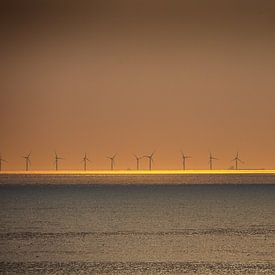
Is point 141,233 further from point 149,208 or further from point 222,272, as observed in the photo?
point 149,208

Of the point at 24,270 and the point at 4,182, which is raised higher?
the point at 4,182

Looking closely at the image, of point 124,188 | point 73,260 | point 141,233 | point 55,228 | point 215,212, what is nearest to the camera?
point 73,260

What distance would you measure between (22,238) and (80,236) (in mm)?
799

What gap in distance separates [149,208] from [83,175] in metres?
8.11

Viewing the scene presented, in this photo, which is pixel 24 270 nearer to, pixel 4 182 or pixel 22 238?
pixel 22 238

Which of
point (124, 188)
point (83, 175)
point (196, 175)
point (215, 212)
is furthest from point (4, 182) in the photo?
point (215, 212)

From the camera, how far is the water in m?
6.11

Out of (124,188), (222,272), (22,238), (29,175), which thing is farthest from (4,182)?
(222,272)

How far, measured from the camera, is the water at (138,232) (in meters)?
6.11

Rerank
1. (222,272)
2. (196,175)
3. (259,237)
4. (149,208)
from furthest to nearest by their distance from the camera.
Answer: (196,175), (149,208), (259,237), (222,272)

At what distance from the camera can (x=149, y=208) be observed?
12.5 m

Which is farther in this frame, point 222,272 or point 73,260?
point 73,260

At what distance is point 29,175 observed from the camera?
20.4 m

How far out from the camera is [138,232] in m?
8.66
